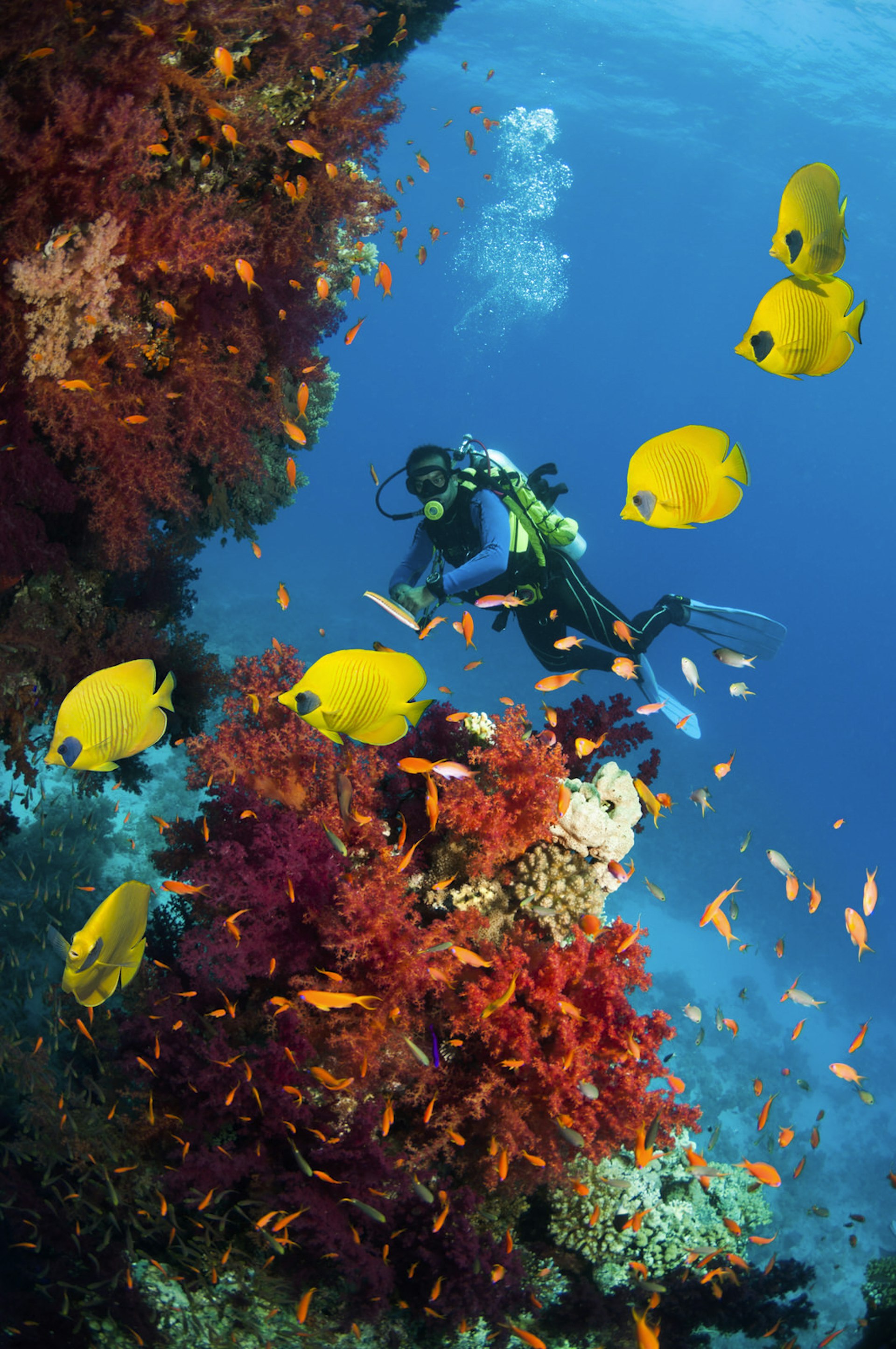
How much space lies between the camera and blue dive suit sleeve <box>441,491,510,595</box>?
20.0 feet

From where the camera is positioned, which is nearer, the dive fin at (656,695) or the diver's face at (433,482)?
the dive fin at (656,695)

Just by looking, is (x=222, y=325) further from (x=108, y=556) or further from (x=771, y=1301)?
(x=771, y=1301)

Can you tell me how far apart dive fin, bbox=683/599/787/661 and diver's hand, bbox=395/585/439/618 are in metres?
3.56

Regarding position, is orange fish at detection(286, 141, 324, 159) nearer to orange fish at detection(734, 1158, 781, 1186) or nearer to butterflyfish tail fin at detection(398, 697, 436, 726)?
butterflyfish tail fin at detection(398, 697, 436, 726)

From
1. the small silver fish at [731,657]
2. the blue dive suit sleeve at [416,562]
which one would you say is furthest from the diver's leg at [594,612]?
the small silver fish at [731,657]

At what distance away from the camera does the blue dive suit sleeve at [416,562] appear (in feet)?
23.4

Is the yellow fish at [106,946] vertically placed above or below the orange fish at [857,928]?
above

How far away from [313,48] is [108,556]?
3144mm

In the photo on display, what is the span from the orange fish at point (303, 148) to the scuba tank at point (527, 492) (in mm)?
3731

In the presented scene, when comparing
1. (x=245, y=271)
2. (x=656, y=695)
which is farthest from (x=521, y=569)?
(x=245, y=271)

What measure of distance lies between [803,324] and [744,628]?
6.72m

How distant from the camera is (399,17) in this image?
632cm

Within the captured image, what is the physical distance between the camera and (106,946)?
2305 mm

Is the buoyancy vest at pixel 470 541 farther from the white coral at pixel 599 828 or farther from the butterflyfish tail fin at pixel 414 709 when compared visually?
the butterflyfish tail fin at pixel 414 709
